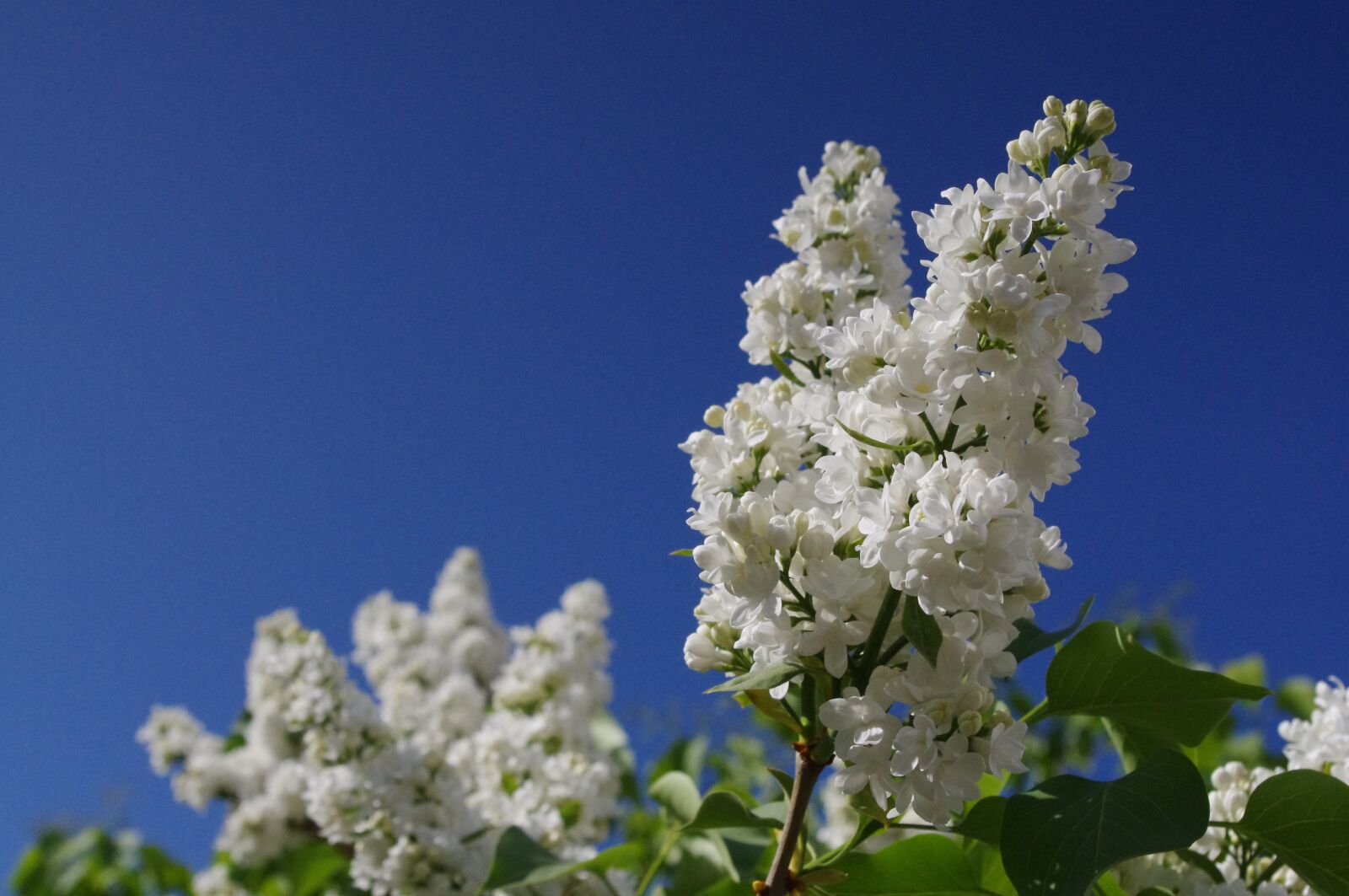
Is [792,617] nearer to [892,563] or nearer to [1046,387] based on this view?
[892,563]

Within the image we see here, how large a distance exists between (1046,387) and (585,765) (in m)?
1.84

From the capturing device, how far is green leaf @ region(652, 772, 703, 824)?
175 centimetres

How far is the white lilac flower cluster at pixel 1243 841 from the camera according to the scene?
1.34 meters

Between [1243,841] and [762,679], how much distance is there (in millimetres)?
830

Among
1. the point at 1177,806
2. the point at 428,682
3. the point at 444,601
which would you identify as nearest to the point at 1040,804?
the point at 1177,806

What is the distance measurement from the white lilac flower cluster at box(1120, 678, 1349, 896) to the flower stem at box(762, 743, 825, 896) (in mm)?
576

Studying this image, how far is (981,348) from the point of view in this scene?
97 centimetres

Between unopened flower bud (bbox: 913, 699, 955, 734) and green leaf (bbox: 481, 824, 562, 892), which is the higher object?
green leaf (bbox: 481, 824, 562, 892)

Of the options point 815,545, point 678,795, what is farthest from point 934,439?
point 678,795

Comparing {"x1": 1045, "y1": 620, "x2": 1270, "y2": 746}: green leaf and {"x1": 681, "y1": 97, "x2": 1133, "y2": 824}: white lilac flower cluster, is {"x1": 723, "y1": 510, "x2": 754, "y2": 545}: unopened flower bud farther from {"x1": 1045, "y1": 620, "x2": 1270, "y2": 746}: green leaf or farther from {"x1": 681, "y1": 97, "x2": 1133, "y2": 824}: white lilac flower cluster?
{"x1": 1045, "y1": 620, "x2": 1270, "y2": 746}: green leaf

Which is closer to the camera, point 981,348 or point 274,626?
point 981,348

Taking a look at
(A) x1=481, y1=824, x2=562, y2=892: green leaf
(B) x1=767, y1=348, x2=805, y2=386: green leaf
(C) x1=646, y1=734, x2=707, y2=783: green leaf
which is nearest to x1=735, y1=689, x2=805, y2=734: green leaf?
(B) x1=767, y1=348, x2=805, y2=386: green leaf

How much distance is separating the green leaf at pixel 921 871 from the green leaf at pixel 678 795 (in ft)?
1.91

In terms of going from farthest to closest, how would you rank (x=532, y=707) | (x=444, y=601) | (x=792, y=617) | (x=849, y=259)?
(x=444, y=601) → (x=532, y=707) → (x=849, y=259) → (x=792, y=617)
